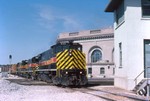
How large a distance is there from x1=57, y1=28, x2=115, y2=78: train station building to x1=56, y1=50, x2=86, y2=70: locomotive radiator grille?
156 ft

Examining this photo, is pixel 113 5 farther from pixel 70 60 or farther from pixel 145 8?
pixel 70 60

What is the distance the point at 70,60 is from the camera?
24891mm

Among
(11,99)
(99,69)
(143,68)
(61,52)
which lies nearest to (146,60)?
(143,68)

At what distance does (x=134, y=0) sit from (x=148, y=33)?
90.0 inches

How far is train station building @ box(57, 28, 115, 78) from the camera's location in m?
75.2

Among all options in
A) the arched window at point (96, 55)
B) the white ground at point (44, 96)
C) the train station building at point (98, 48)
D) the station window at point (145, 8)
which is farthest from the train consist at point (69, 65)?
the arched window at point (96, 55)

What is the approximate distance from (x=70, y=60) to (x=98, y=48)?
54.7 meters

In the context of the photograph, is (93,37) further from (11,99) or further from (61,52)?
(11,99)

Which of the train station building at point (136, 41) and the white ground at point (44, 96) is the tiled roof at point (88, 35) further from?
the white ground at point (44, 96)

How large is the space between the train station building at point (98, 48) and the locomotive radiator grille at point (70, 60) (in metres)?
47.6

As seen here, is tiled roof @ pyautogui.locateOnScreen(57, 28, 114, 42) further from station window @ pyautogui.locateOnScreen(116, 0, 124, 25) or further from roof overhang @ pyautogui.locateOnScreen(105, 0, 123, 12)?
station window @ pyautogui.locateOnScreen(116, 0, 124, 25)

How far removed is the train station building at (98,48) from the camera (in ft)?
247

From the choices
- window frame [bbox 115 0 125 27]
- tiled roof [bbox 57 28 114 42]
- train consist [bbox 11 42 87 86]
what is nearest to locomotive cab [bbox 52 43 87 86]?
train consist [bbox 11 42 87 86]

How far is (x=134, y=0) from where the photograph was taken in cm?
2194
